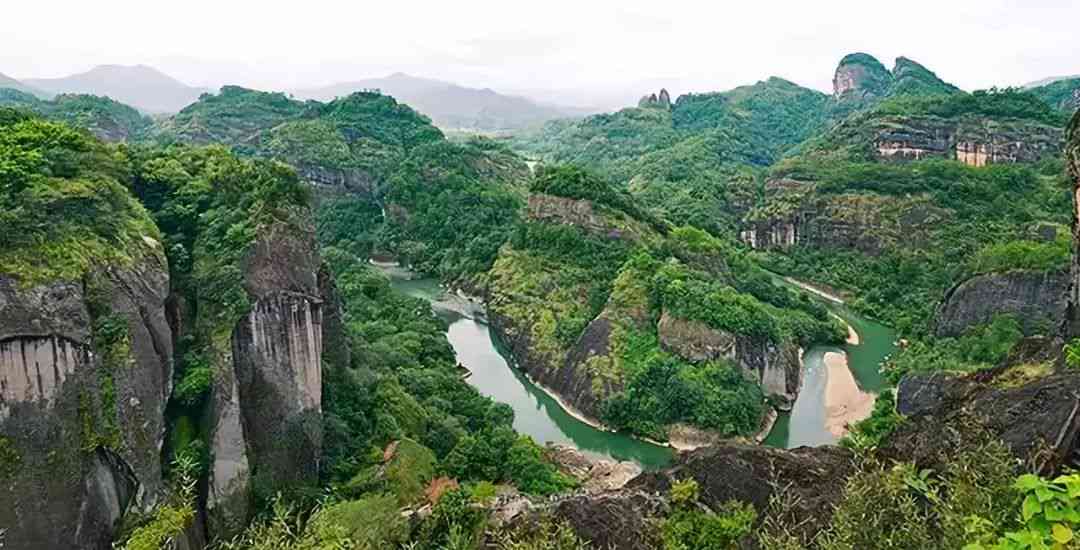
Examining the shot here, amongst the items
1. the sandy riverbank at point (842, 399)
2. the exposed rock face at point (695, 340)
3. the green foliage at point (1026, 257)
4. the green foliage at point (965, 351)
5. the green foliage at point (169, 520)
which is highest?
the green foliage at point (1026, 257)

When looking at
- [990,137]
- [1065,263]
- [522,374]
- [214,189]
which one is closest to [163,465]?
[214,189]

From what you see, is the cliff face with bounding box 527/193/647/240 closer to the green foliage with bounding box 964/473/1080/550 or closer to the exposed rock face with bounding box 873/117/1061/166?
the exposed rock face with bounding box 873/117/1061/166

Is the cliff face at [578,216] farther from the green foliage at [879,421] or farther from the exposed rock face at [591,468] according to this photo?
the exposed rock face at [591,468]

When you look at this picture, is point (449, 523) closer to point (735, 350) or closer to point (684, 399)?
point (684, 399)

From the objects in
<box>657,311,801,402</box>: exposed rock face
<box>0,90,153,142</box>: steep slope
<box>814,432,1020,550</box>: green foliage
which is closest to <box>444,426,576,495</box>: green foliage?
<box>657,311,801,402</box>: exposed rock face

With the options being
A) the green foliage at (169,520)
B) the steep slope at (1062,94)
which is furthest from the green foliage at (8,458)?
the steep slope at (1062,94)

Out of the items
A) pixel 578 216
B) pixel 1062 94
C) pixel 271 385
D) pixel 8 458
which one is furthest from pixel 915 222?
pixel 1062 94

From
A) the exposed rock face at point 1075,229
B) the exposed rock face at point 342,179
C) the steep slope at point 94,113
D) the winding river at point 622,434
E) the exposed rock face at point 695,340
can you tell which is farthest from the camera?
the steep slope at point 94,113
